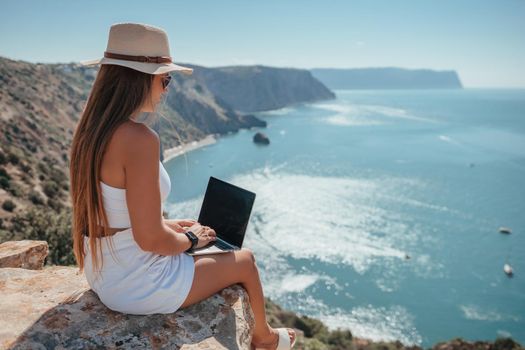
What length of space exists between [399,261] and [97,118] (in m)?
40.8

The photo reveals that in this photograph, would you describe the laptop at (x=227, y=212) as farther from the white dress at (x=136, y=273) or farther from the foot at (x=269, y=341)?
the foot at (x=269, y=341)

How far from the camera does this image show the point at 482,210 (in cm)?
5344

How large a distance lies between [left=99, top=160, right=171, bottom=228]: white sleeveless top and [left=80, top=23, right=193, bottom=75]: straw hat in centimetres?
61

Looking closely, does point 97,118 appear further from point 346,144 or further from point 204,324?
point 346,144

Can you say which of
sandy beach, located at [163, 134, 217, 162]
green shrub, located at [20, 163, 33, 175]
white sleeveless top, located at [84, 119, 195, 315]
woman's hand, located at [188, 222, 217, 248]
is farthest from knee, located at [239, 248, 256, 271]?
sandy beach, located at [163, 134, 217, 162]

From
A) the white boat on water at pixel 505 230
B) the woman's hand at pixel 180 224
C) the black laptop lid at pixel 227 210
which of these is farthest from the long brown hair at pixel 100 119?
the white boat on water at pixel 505 230

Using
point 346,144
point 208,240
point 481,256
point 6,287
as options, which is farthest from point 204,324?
point 346,144

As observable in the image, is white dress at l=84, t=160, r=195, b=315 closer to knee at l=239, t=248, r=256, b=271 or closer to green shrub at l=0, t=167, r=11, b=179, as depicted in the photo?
knee at l=239, t=248, r=256, b=271

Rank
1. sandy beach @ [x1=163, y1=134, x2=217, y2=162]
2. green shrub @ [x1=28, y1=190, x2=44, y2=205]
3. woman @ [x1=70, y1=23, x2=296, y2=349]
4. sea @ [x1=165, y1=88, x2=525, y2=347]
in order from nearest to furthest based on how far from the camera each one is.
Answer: woman @ [x1=70, y1=23, x2=296, y2=349]
green shrub @ [x1=28, y1=190, x2=44, y2=205]
sea @ [x1=165, y1=88, x2=525, y2=347]
sandy beach @ [x1=163, y1=134, x2=217, y2=162]

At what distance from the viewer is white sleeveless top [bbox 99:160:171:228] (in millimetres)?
2494

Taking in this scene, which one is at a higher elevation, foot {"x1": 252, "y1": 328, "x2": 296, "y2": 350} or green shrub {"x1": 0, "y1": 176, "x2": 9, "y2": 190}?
foot {"x1": 252, "y1": 328, "x2": 296, "y2": 350}

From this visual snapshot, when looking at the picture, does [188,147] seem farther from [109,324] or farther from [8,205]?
[109,324]

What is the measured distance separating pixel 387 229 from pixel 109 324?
4620 centimetres

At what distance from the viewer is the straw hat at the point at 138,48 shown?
246 cm
